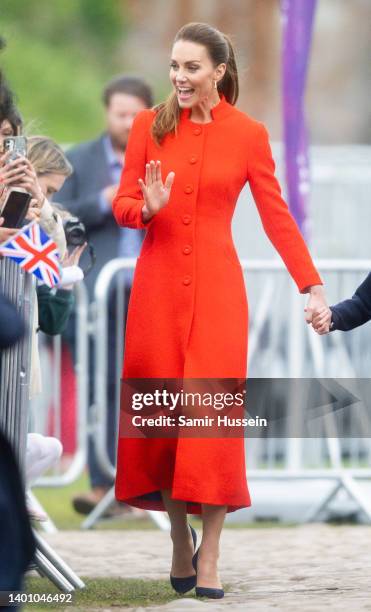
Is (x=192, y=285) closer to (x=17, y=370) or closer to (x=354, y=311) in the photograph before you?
(x=354, y=311)

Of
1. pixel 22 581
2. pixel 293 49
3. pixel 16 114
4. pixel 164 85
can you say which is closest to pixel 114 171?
pixel 293 49

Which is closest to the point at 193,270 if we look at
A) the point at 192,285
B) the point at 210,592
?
the point at 192,285

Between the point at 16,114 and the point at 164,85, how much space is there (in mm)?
24837

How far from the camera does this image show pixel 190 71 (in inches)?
251

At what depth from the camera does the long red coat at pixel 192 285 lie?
6320 mm

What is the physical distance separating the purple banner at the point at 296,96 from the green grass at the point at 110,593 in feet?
9.46

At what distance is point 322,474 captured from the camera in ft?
29.6

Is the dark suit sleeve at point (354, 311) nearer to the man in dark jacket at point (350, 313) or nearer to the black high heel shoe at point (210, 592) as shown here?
the man in dark jacket at point (350, 313)

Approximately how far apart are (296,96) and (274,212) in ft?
8.87

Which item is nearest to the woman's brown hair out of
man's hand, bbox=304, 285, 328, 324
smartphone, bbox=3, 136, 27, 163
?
smartphone, bbox=3, 136, 27, 163

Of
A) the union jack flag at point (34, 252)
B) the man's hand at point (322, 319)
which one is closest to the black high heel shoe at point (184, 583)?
Result: the man's hand at point (322, 319)

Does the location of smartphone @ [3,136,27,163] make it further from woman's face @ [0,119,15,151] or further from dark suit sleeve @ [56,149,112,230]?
dark suit sleeve @ [56,149,112,230]

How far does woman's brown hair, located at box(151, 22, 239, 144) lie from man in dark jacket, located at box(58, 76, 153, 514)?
2731 millimetres

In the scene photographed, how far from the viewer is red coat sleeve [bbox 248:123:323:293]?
6.43 metres
